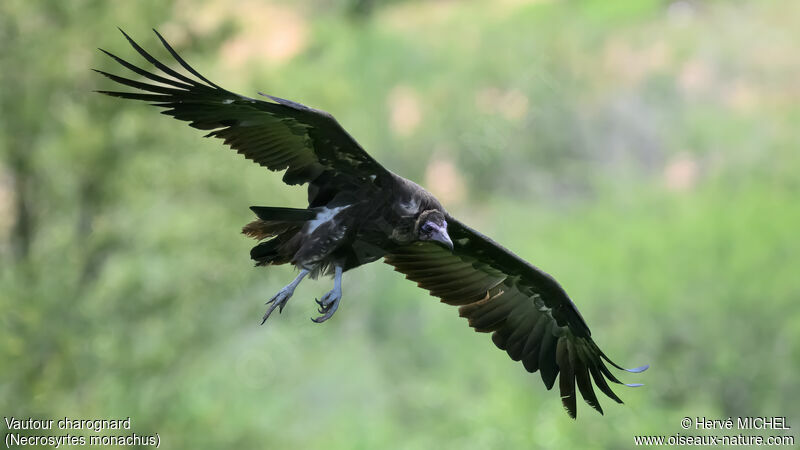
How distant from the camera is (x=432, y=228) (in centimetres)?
479

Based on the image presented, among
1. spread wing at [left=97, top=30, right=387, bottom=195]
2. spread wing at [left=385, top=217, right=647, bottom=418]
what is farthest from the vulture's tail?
spread wing at [left=385, top=217, right=647, bottom=418]

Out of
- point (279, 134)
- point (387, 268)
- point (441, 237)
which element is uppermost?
point (387, 268)

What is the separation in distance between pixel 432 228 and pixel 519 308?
1590 millimetres

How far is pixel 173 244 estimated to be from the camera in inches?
589

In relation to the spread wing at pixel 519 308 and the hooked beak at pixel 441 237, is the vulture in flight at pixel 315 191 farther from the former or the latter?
the spread wing at pixel 519 308

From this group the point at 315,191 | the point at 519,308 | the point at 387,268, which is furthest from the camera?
the point at 387,268

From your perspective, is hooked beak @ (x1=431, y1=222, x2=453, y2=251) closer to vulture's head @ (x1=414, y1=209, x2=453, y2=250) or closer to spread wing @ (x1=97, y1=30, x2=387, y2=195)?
vulture's head @ (x1=414, y1=209, x2=453, y2=250)

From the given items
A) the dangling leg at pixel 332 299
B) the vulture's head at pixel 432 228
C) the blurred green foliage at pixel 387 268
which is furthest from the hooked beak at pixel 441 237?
the blurred green foliage at pixel 387 268

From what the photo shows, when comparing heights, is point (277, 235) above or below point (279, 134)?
below

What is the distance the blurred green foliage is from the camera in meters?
14.5

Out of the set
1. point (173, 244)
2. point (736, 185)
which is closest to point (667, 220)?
point (736, 185)

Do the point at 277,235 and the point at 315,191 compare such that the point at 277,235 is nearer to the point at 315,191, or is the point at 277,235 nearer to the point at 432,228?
the point at 315,191

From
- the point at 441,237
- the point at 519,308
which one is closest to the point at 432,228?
the point at 441,237

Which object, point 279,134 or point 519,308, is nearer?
point 279,134
